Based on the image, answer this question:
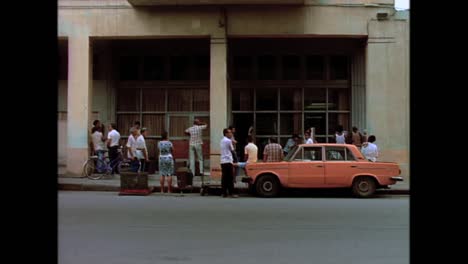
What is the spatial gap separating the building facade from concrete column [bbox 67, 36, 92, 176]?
0.03m

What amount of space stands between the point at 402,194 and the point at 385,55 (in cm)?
567

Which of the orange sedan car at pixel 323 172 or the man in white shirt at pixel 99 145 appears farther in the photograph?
the man in white shirt at pixel 99 145

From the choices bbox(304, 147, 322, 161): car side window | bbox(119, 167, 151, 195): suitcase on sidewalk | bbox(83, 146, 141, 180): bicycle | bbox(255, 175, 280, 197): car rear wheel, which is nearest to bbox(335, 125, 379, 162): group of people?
bbox(304, 147, 322, 161): car side window

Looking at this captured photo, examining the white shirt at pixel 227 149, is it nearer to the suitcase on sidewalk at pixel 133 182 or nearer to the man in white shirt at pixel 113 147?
the suitcase on sidewalk at pixel 133 182

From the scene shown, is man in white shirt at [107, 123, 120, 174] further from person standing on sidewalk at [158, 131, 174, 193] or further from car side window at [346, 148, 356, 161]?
car side window at [346, 148, 356, 161]

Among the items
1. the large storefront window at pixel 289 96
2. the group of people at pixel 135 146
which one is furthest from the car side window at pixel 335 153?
the large storefront window at pixel 289 96

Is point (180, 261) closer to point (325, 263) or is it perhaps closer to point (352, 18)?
point (325, 263)

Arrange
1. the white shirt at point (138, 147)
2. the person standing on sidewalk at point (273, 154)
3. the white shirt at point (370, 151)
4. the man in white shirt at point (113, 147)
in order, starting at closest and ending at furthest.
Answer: the person standing on sidewalk at point (273, 154) → the white shirt at point (370, 151) → the white shirt at point (138, 147) → the man in white shirt at point (113, 147)

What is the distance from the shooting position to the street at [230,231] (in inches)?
285

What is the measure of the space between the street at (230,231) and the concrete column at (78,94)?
20.0ft

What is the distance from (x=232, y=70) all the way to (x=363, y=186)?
866 cm

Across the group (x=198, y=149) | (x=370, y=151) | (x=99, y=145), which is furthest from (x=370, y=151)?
(x=99, y=145)

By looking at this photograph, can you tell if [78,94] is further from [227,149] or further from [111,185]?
[227,149]
